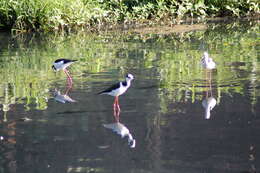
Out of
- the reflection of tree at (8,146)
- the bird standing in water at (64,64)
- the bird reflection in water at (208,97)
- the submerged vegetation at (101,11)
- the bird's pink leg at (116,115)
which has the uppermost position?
the submerged vegetation at (101,11)

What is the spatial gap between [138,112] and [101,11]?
11588 mm

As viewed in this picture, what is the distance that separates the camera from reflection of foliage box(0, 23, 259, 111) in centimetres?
1109

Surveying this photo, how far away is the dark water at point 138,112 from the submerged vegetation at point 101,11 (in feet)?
13.1

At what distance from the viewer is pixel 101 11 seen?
812 inches

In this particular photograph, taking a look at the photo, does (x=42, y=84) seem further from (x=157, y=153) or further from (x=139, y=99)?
(x=157, y=153)

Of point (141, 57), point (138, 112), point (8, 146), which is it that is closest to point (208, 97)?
point (138, 112)

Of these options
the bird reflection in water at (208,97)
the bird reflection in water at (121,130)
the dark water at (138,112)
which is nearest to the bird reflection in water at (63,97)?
the dark water at (138,112)

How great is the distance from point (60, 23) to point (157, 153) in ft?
43.2

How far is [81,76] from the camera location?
12438mm

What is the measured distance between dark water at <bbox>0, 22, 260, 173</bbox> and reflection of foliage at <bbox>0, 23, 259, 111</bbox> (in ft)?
0.07

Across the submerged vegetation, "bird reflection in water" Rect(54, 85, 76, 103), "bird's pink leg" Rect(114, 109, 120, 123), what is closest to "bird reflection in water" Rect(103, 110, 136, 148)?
"bird's pink leg" Rect(114, 109, 120, 123)

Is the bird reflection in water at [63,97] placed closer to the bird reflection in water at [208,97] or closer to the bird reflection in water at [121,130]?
the bird reflection in water at [121,130]

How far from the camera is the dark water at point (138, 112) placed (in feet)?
24.3

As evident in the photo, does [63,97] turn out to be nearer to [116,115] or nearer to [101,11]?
[116,115]
